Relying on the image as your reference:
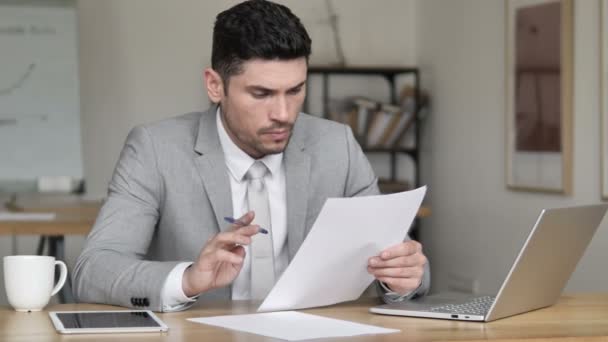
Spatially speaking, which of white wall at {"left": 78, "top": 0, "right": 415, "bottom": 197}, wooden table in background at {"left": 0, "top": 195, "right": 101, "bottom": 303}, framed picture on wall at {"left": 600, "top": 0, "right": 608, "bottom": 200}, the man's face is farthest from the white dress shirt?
white wall at {"left": 78, "top": 0, "right": 415, "bottom": 197}

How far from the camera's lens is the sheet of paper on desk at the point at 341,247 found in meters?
1.71

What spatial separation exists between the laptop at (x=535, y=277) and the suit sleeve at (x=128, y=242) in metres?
0.43

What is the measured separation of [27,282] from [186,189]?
0.48m

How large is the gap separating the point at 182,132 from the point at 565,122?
6.75 feet

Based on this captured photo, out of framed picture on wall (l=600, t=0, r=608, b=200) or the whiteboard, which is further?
the whiteboard

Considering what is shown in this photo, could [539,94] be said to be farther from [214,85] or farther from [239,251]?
[239,251]

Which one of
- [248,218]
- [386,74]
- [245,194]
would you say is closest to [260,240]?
[245,194]

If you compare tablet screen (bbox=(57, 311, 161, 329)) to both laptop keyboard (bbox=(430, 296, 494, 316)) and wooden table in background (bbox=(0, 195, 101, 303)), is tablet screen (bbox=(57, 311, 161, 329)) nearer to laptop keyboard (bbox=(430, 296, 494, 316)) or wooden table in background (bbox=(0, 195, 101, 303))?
laptop keyboard (bbox=(430, 296, 494, 316))

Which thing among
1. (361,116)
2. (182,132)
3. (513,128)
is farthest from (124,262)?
(361,116)

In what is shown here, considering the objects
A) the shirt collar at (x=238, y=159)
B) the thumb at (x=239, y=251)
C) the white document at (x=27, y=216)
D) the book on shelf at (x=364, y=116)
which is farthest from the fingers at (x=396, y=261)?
the book on shelf at (x=364, y=116)

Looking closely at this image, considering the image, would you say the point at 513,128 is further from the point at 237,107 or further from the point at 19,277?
the point at 19,277

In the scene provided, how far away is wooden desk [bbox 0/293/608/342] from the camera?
1.55m

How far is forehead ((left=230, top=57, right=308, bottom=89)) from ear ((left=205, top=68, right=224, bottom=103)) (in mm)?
123

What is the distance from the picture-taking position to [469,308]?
1.79 meters
